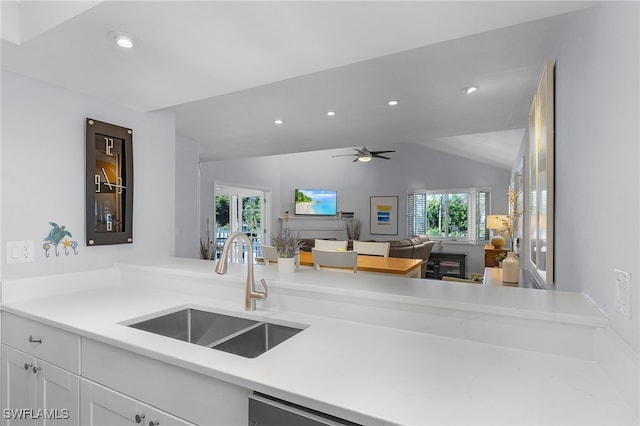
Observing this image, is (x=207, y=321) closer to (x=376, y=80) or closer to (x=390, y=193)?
(x=376, y=80)

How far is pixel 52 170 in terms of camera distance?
1.88m

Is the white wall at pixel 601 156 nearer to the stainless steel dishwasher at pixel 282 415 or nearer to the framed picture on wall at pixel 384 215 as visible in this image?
the stainless steel dishwasher at pixel 282 415

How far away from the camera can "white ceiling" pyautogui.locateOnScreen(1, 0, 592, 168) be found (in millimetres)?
1238

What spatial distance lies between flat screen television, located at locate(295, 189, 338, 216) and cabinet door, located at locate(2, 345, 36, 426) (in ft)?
23.9

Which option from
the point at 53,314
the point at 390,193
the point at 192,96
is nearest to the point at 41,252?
the point at 53,314

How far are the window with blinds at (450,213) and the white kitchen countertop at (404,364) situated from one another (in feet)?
22.2

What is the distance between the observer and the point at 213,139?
4.28 metres

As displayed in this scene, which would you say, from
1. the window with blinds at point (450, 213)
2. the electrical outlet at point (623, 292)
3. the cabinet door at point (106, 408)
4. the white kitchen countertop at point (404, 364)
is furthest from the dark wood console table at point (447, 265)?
the cabinet door at point (106, 408)

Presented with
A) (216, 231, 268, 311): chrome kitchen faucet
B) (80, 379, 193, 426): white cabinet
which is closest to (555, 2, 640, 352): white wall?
(216, 231, 268, 311): chrome kitchen faucet

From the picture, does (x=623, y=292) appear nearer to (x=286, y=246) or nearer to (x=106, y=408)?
(x=286, y=246)

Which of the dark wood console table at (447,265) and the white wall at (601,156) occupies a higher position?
the white wall at (601,156)

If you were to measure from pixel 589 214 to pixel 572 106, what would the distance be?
0.50 m

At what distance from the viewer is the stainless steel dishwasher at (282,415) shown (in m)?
0.85

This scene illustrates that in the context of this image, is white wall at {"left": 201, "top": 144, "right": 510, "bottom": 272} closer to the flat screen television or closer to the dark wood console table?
the flat screen television
